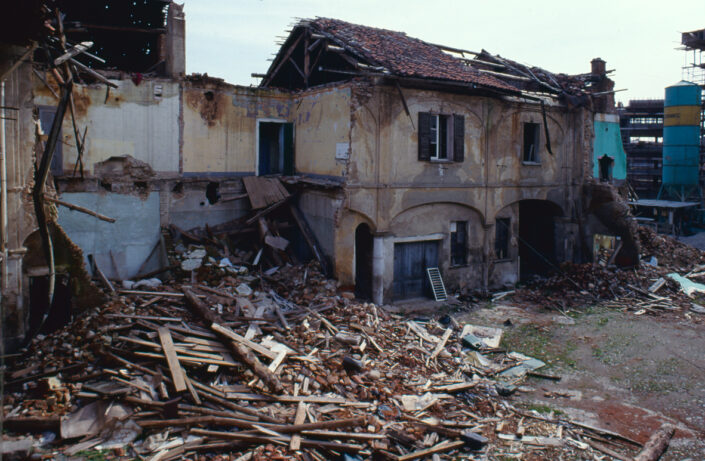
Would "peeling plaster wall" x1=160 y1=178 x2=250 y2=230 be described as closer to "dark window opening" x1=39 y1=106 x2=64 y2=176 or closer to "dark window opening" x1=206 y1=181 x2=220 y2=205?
"dark window opening" x1=206 y1=181 x2=220 y2=205

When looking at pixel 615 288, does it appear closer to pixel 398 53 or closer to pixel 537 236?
pixel 537 236

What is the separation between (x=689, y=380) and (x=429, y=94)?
1059 centimetres

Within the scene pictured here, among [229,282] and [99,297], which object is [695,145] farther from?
[99,297]

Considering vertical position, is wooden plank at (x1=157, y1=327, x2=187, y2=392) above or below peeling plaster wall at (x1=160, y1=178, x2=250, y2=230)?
below

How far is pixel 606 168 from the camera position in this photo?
21.5m

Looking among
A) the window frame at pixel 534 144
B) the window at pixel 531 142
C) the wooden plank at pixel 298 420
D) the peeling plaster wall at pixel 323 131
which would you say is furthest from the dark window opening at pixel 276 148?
the wooden plank at pixel 298 420

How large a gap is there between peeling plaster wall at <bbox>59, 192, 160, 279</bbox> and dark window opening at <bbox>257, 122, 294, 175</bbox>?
413cm

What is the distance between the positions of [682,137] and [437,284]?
27197 mm

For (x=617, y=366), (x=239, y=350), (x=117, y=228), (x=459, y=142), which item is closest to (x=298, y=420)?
(x=239, y=350)

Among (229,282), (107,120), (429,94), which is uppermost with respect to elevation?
(429,94)

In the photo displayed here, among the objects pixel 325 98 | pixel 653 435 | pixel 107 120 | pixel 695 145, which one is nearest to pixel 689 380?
pixel 653 435

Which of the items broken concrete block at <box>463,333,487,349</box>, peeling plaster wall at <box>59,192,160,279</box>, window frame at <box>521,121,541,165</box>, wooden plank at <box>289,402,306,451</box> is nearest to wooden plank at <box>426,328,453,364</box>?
broken concrete block at <box>463,333,487,349</box>

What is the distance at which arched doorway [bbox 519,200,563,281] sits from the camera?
21297 mm

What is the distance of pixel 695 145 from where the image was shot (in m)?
35.1
